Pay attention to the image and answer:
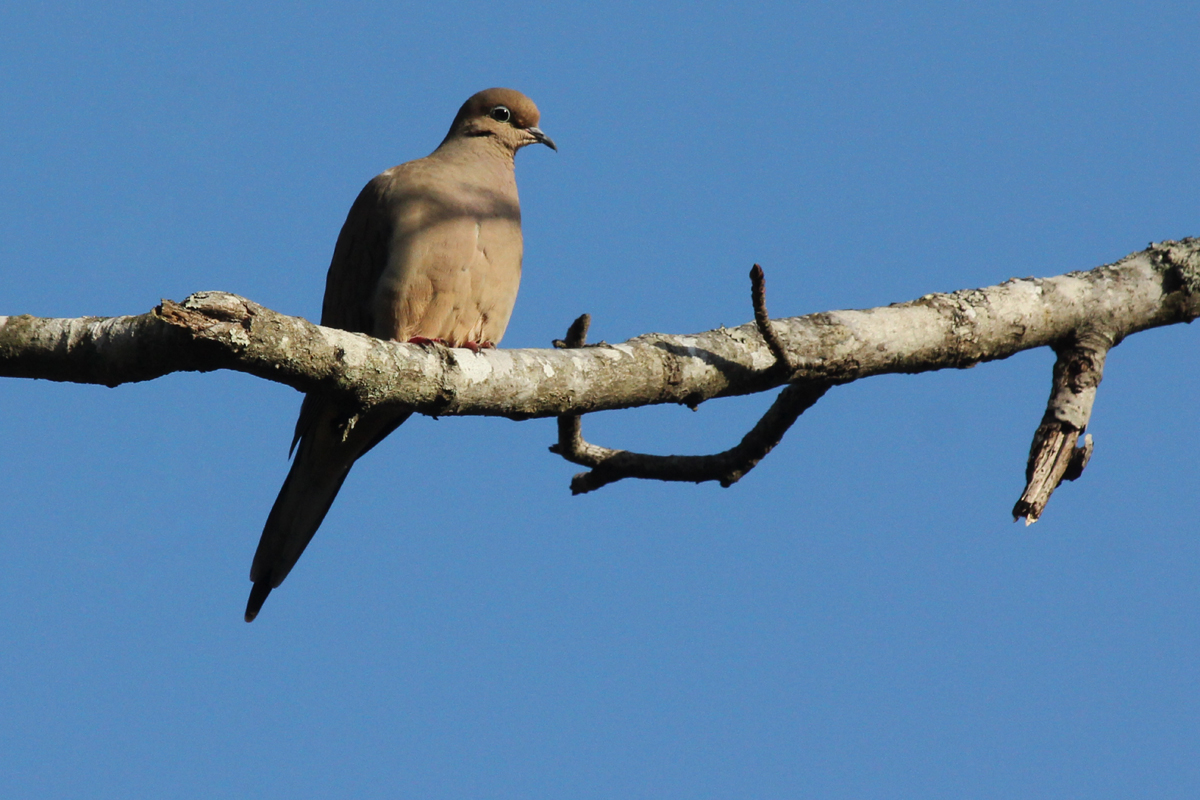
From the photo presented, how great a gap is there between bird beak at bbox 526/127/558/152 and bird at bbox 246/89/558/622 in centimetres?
76

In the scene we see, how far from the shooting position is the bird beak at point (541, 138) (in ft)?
16.8

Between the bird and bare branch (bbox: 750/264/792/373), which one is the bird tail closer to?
the bird

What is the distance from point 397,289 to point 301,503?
98 cm

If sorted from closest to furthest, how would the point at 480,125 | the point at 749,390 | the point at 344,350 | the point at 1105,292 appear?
the point at 344,350 → the point at 749,390 → the point at 1105,292 → the point at 480,125

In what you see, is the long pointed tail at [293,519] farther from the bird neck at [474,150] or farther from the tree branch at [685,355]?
the bird neck at [474,150]

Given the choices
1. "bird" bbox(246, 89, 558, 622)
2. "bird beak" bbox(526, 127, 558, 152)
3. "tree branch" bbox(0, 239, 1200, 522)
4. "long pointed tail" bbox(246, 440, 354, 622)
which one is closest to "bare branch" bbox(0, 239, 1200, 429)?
"tree branch" bbox(0, 239, 1200, 522)

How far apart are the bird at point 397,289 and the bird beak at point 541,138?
76 cm

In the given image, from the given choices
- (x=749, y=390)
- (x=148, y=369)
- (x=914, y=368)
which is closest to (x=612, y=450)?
(x=749, y=390)

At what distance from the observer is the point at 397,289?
159 inches

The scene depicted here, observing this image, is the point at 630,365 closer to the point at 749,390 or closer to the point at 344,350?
the point at 749,390

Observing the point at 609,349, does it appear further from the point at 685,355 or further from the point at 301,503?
the point at 301,503

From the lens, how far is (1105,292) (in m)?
3.57

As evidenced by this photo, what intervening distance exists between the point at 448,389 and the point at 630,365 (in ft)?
1.91

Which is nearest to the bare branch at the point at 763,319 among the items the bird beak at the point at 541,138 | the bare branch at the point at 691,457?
the bare branch at the point at 691,457
